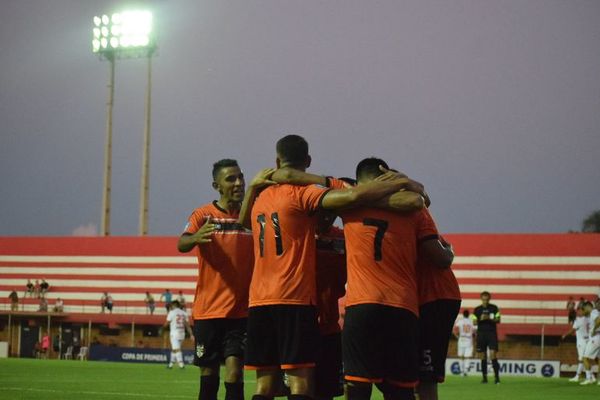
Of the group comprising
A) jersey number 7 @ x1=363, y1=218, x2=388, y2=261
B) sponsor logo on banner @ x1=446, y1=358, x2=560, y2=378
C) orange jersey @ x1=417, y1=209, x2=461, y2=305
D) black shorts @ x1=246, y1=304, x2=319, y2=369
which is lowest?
sponsor logo on banner @ x1=446, y1=358, x2=560, y2=378

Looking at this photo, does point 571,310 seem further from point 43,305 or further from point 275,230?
point 275,230

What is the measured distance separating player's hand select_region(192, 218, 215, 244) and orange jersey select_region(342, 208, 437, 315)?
7.35 ft

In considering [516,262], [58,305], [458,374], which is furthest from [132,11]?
[458,374]

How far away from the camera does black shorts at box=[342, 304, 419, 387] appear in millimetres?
7395

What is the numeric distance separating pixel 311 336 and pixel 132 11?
57558 millimetres

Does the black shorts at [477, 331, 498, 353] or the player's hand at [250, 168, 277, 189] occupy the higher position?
the player's hand at [250, 168, 277, 189]

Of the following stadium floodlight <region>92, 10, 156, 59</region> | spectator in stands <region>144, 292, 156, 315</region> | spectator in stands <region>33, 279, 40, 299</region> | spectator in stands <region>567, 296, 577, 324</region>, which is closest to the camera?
spectator in stands <region>567, 296, 577, 324</region>

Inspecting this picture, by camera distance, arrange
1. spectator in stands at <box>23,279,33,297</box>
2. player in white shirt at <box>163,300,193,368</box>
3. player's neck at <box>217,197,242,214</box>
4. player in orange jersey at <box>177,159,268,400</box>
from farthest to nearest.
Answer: spectator in stands at <box>23,279,33,297</box> < player in white shirt at <box>163,300,193,368</box> < player's neck at <box>217,197,242,214</box> < player in orange jersey at <box>177,159,268,400</box>

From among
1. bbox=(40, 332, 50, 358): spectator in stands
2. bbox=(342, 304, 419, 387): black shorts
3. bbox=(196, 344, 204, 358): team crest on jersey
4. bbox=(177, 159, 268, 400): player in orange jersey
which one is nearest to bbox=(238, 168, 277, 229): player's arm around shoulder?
bbox=(342, 304, 419, 387): black shorts

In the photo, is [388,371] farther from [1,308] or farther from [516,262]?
[1,308]

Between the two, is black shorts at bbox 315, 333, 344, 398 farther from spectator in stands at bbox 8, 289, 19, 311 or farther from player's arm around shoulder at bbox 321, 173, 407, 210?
spectator in stands at bbox 8, 289, 19, 311

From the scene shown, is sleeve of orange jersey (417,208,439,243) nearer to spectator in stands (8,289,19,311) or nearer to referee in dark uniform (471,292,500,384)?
referee in dark uniform (471,292,500,384)

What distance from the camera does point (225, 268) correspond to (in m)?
9.95

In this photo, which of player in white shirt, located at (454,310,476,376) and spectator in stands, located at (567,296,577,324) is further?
spectator in stands, located at (567,296,577,324)
